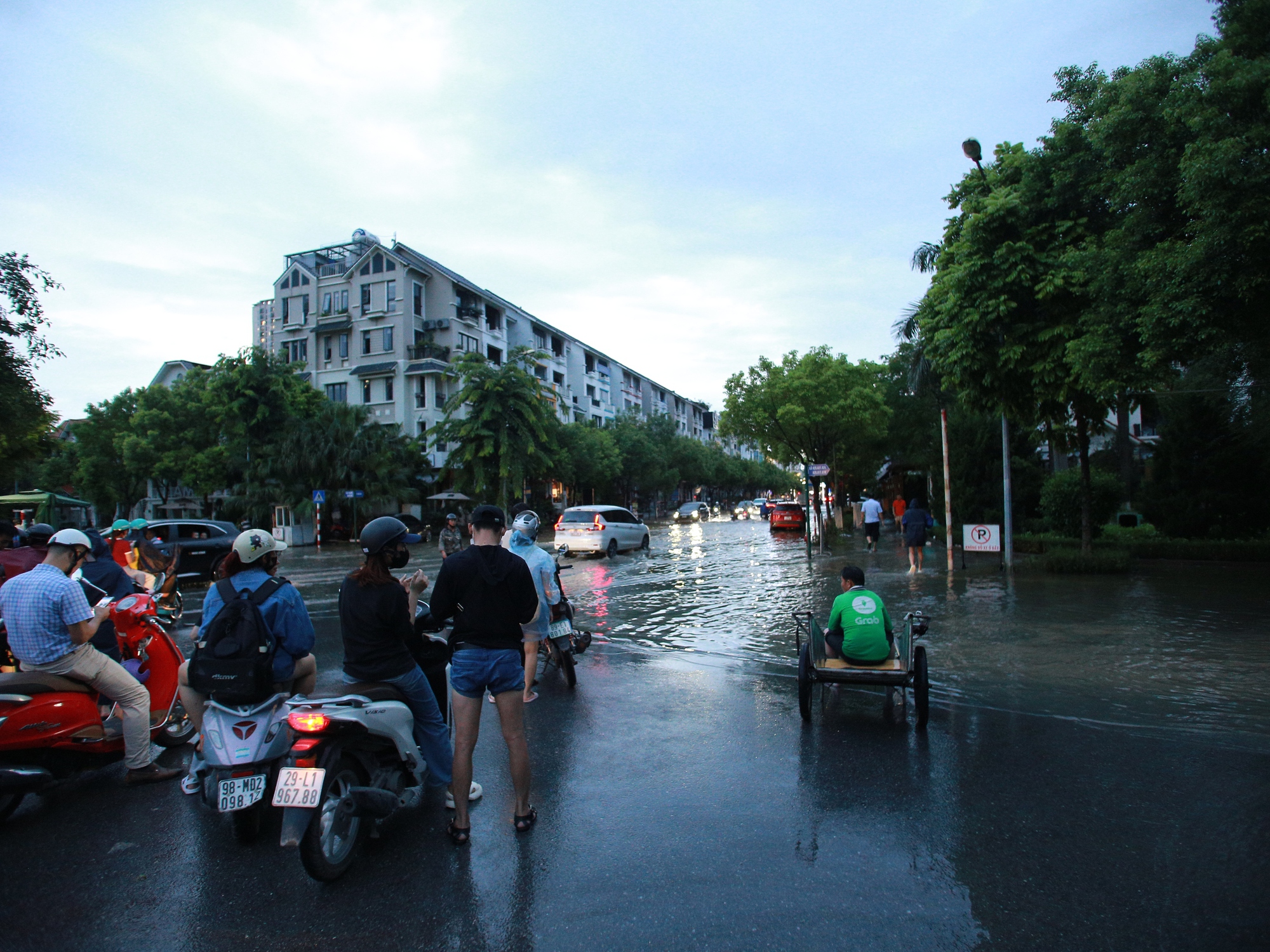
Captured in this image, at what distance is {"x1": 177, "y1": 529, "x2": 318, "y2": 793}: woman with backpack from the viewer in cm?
425

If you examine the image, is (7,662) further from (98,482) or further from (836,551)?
(98,482)

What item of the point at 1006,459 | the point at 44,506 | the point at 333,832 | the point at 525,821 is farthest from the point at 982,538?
the point at 44,506

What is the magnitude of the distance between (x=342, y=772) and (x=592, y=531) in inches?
798

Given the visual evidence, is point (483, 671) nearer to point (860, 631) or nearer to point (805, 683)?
point (805, 683)

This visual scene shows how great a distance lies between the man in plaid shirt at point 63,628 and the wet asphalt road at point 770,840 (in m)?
0.70

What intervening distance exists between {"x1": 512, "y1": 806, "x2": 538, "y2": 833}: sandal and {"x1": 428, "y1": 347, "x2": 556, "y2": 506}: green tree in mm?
27689

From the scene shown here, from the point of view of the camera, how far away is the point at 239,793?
3.92m

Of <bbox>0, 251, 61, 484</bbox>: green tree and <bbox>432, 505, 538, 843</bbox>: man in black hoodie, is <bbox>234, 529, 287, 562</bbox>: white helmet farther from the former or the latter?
<bbox>0, 251, 61, 484</bbox>: green tree

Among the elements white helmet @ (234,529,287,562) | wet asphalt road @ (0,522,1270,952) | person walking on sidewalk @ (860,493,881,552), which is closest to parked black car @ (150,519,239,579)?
wet asphalt road @ (0,522,1270,952)

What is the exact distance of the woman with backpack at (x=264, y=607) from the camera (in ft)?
14.0

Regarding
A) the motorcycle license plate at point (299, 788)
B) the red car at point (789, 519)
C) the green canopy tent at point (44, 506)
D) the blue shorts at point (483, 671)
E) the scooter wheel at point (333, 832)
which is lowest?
the scooter wheel at point (333, 832)

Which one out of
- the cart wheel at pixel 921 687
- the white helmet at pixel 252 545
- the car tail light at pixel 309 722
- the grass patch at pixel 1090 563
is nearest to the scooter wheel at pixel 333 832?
the car tail light at pixel 309 722

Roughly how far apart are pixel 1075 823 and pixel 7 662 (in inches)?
290

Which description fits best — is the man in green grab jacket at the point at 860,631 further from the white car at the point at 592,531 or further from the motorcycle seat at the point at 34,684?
the white car at the point at 592,531
